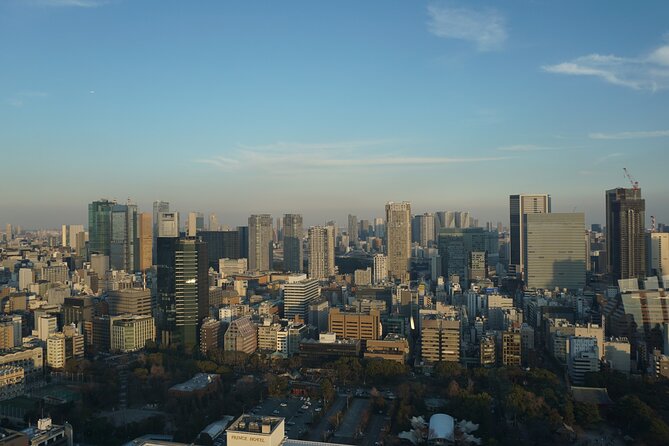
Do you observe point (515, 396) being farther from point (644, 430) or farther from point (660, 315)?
point (660, 315)

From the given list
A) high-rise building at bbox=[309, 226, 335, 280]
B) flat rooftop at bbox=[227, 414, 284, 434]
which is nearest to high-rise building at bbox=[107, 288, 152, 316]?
flat rooftop at bbox=[227, 414, 284, 434]

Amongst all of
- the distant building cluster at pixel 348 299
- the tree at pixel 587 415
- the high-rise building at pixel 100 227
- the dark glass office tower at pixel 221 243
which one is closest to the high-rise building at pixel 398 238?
the distant building cluster at pixel 348 299

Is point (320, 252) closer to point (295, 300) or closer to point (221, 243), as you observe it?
point (221, 243)

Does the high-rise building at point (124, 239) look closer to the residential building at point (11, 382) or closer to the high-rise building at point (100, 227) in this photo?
the high-rise building at point (100, 227)

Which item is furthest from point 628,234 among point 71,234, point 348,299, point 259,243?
point 71,234

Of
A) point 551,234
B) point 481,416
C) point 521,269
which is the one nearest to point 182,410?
point 481,416

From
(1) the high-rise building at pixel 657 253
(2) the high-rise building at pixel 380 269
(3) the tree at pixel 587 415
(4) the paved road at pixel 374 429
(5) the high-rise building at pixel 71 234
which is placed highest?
(5) the high-rise building at pixel 71 234
